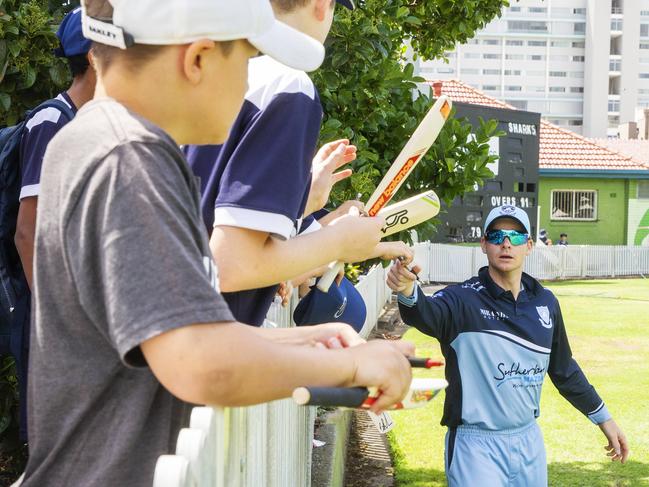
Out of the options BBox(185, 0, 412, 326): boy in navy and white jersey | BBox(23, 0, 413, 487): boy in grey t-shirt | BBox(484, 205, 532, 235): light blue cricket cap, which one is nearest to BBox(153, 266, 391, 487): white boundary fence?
BBox(23, 0, 413, 487): boy in grey t-shirt

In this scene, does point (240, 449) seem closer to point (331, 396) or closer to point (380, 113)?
point (331, 396)

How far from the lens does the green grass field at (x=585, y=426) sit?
23.0 ft

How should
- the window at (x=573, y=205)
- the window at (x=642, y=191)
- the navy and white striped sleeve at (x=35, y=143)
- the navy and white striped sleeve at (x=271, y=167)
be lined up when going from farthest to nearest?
1. the window at (x=573, y=205)
2. the window at (x=642, y=191)
3. the navy and white striped sleeve at (x=35, y=143)
4. the navy and white striped sleeve at (x=271, y=167)

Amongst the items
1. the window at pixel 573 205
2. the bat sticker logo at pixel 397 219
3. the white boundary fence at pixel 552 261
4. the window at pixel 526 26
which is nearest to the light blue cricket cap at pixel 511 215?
the bat sticker logo at pixel 397 219

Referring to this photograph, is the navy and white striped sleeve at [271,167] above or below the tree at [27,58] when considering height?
below

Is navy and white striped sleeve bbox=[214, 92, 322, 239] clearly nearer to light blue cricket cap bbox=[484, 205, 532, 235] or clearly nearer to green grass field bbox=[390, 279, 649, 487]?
light blue cricket cap bbox=[484, 205, 532, 235]

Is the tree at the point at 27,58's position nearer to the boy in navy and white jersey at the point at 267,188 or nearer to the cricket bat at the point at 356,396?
the boy in navy and white jersey at the point at 267,188

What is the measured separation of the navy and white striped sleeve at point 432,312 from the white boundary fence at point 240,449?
113 centimetres

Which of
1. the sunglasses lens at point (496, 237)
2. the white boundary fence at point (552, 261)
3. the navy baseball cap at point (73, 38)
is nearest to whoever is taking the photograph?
the navy baseball cap at point (73, 38)

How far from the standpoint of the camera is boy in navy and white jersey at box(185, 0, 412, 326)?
6.48 ft

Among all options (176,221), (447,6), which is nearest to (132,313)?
(176,221)

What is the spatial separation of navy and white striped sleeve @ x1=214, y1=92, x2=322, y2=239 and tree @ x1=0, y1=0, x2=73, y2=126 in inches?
94.9

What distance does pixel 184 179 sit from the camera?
1368 mm

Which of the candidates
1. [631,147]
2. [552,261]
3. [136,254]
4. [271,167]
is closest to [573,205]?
[552,261]
